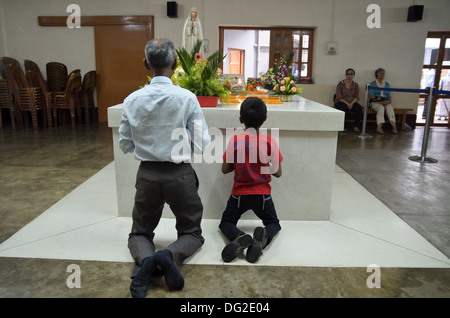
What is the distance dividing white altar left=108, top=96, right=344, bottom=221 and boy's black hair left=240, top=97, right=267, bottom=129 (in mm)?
394

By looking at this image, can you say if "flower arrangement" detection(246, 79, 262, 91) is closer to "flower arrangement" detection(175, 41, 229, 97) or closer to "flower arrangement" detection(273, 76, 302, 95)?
"flower arrangement" detection(273, 76, 302, 95)

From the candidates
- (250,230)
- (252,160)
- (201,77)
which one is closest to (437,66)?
(201,77)

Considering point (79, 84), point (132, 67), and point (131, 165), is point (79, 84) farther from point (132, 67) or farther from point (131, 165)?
point (131, 165)

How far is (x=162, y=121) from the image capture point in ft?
6.34

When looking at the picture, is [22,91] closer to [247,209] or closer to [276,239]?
[247,209]

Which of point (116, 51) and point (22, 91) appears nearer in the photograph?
point (22, 91)

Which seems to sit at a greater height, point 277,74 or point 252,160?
point 277,74

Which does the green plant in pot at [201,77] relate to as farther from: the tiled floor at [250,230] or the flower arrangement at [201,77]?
the tiled floor at [250,230]

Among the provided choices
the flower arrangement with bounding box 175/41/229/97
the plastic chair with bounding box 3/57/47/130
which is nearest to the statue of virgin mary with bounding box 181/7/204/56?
the flower arrangement with bounding box 175/41/229/97

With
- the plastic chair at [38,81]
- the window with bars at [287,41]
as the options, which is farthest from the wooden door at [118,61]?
the window with bars at [287,41]

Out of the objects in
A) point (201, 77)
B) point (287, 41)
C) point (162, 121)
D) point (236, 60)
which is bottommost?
point (162, 121)

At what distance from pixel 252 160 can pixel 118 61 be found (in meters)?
6.49

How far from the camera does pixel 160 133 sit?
1946 millimetres

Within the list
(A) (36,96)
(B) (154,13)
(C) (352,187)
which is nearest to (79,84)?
(A) (36,96)
